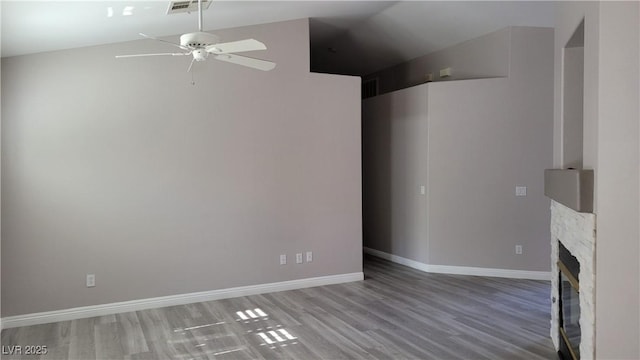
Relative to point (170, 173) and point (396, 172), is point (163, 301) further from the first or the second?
point (396, 172)

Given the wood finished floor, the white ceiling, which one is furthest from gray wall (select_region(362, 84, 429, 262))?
the wood finished floor

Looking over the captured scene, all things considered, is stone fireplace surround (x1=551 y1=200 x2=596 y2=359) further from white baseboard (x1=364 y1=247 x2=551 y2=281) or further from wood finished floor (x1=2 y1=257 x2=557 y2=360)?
white baseboard (x1=364 y1=247 x2=551 y2=281)

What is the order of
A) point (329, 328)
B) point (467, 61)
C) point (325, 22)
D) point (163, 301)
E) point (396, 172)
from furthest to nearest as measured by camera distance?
point (396, 172) < point (467, 61) < point (325, 22) < point (163, 301) < point (329, 328)

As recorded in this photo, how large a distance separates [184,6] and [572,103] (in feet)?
10.5

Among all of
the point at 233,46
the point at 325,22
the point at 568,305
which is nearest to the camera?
the point at 233,46

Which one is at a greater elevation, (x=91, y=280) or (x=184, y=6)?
(x=184, y=6)

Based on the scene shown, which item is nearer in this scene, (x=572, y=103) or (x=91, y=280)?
(x=572, y=103)

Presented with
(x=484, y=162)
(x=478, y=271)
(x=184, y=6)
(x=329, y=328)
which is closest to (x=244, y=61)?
(x=184, y=6)

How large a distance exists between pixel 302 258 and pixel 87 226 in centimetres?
246

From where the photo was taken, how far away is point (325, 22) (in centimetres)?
600

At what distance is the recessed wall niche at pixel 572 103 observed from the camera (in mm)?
3453

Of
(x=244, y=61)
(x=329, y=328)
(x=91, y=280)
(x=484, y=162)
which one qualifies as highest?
(x=244, y=61)

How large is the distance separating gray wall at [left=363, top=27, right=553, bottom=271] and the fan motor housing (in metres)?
3.83

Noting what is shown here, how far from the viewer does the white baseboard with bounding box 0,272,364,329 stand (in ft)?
14.3
